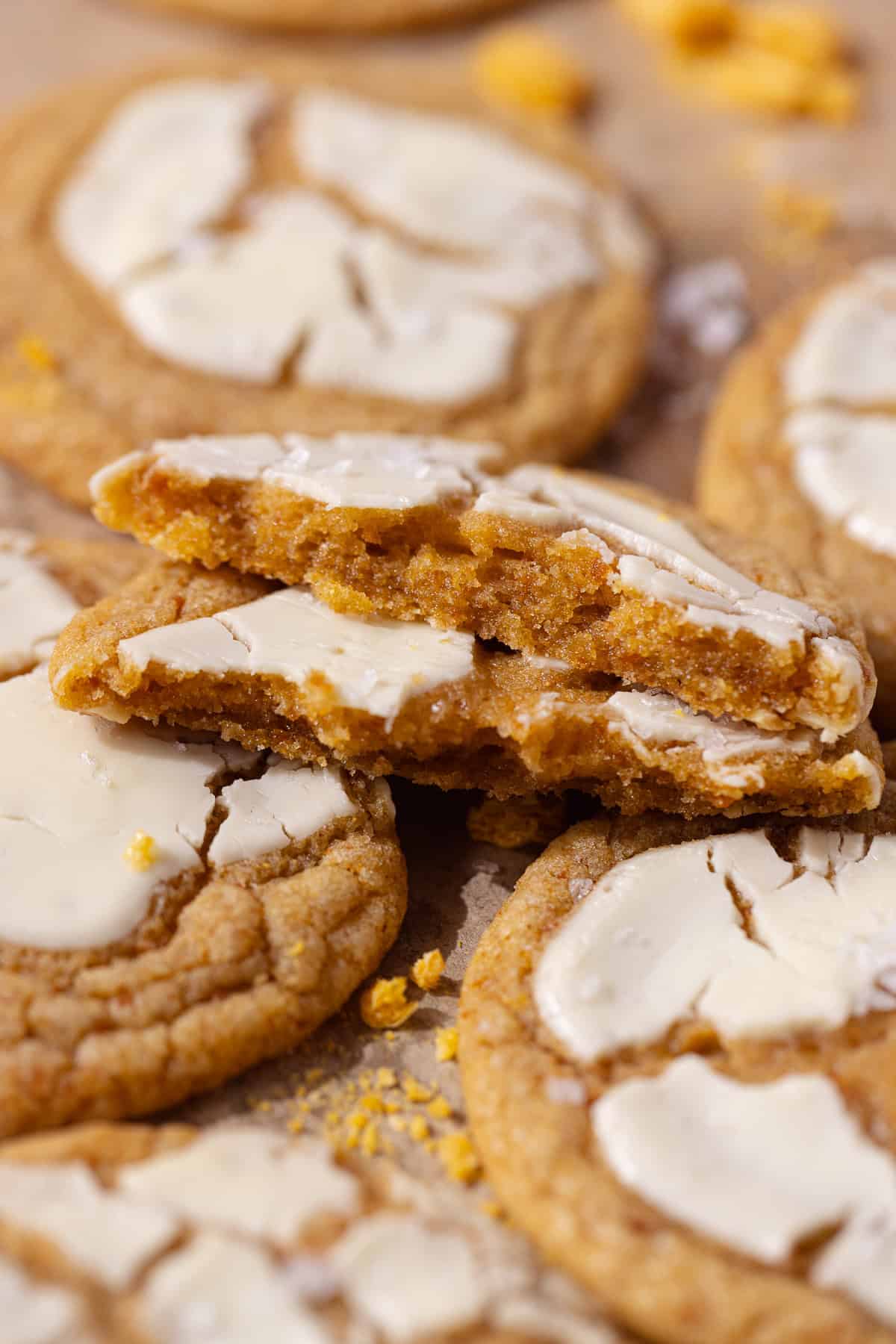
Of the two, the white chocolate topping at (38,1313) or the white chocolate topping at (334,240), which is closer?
the white chocolate topping at (38,1313)

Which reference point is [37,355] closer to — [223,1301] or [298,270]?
[298,270]

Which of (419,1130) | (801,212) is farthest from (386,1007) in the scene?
(801,212)

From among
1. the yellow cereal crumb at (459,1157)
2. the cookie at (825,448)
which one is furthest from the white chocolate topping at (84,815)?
the cookie at (825,448)

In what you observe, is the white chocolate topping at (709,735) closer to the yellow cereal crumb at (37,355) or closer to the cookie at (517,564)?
the cookie at (517,564)

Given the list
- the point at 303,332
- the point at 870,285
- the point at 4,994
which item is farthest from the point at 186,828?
the point at 870,285

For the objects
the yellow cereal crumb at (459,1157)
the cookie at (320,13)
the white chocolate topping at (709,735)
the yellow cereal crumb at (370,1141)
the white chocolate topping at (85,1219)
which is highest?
the cookie at (320,13)

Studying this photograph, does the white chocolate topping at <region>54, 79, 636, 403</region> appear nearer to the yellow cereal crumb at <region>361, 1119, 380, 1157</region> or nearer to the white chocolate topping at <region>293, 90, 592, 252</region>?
the white chocolate topping at <region>293, 90, 592, 252</region>
